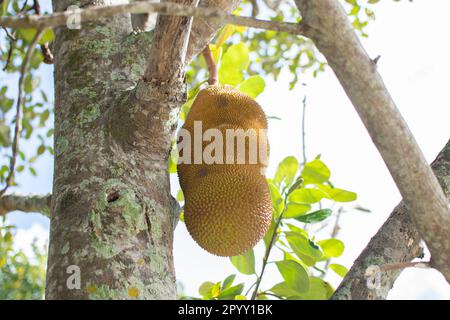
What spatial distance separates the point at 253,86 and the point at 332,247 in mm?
481

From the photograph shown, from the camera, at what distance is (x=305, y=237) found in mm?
1462

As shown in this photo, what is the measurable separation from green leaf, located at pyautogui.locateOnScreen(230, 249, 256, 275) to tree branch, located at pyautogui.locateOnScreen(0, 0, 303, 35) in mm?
801

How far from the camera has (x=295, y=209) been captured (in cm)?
153

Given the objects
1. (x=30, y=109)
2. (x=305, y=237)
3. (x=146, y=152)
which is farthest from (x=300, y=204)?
(x=30, y=109)

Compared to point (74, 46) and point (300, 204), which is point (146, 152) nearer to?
point (74, 46)

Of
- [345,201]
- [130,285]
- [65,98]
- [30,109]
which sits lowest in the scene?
[130,285]

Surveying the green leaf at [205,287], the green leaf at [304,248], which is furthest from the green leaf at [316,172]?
the green leaf at [205,287]

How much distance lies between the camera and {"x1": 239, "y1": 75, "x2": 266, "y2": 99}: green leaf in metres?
1.63

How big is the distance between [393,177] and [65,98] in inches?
28.1

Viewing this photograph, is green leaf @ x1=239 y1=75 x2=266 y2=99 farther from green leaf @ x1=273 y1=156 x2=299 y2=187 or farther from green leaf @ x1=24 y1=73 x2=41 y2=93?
green leaf @ x1=24 y1=73 x2=41 y2=93

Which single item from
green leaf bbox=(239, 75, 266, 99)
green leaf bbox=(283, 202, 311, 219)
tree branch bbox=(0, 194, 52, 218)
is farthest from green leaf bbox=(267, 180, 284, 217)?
tree branch bbox=(0, 194, 52, 218)

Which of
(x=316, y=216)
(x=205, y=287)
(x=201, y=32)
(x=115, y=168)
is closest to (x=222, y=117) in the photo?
(x=201, y=32)

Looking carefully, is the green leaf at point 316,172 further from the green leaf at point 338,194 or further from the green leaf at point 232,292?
the green leaf at point 232,292

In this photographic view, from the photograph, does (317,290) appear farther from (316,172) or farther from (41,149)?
(41,149)
